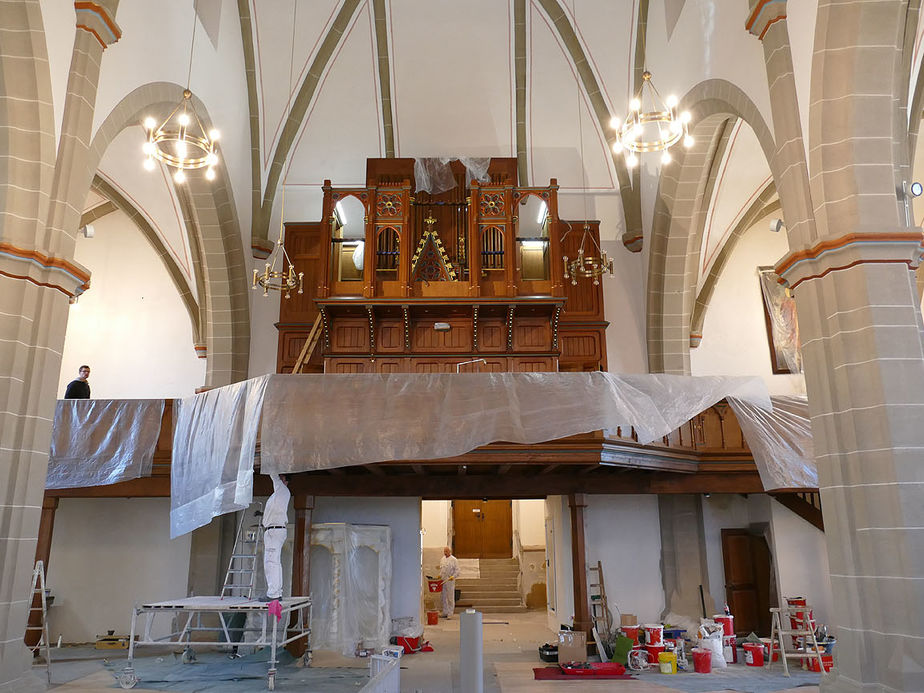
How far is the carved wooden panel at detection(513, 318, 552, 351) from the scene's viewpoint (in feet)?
38.6

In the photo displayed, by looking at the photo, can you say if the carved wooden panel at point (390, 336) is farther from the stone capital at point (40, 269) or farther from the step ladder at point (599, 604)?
the stone capital at point (40, 269)

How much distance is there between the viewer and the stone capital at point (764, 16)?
7125 millimetres

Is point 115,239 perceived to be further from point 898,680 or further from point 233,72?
point 898,680

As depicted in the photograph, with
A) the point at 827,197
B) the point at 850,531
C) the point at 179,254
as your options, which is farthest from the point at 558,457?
the point at 179,254

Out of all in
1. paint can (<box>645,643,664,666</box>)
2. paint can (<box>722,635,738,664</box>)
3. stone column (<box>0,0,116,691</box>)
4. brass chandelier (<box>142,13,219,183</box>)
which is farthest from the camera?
paint can (<box>722,635,738,664</box>)

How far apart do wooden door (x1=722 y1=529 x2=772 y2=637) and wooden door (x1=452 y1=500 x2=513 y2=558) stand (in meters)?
8.03

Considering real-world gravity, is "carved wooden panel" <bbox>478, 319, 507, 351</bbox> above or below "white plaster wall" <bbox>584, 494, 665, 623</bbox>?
above

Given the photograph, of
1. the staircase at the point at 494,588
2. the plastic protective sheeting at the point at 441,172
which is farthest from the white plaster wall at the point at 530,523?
the plastic protective sheeting at the point at 441,172

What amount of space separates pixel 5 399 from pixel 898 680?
7.31 metres

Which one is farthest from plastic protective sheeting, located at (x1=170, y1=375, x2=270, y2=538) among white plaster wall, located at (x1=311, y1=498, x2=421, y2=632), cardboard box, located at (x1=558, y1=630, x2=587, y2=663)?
cardboard box, located at (x1=558, y1=630, x2=587, y2=663)

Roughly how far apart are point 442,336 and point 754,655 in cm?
624

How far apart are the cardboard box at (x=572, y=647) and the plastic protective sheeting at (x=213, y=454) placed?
14.3 ft

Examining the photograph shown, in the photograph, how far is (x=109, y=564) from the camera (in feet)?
37.4

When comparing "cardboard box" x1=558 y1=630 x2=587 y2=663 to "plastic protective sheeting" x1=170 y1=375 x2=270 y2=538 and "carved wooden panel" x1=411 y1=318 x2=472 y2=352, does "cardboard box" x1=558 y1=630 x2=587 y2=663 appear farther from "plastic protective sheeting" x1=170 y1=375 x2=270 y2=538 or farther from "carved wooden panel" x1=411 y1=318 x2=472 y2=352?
"carved wooden panel" x1=411 y1=318 x2=472 y2=352
